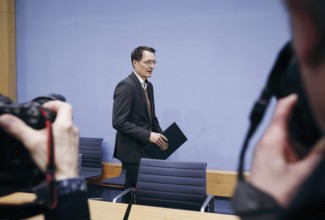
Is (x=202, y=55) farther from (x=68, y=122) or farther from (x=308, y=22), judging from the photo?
(x=308, y=22)

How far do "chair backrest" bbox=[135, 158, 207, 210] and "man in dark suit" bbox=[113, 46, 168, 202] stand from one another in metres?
0.49

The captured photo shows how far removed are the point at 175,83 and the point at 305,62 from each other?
10.9 feet

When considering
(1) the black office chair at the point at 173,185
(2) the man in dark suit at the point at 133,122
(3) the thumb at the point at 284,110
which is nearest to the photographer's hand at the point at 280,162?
(3) the thumb at the point at 284,110

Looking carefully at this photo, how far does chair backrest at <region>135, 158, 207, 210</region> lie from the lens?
2.24m

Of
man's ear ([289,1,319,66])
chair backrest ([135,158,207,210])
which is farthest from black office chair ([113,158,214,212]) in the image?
man's ear ([289,1,319,66])

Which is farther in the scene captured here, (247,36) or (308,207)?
(247,36)

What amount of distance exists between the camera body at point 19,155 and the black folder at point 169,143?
220 cm

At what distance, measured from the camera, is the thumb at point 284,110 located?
47cm

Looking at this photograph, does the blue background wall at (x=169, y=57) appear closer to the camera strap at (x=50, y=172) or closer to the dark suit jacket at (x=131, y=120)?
the dark suit jacket at (x=131, y=120)

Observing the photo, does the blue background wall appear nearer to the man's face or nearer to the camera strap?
the man's face

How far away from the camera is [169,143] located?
297 centimetres

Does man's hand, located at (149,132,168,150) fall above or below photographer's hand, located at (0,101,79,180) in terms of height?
below

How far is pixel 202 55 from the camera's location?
11.6 feet

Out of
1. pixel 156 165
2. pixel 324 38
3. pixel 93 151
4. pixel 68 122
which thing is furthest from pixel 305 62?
pixel 93 151
